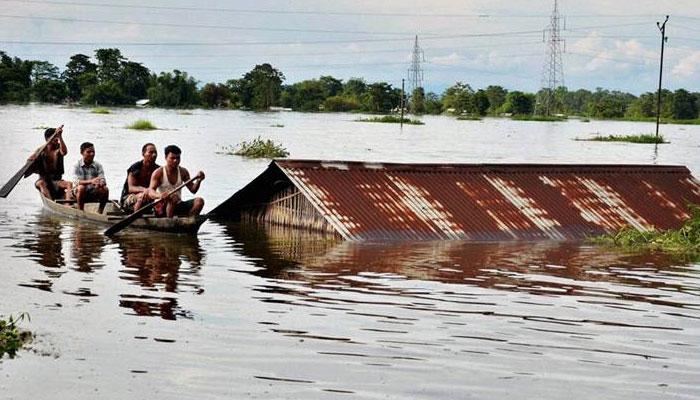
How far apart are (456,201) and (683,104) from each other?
426ft

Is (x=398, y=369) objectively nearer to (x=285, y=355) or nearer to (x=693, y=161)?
(x=285, y=355)

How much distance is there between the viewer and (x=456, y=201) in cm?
1939

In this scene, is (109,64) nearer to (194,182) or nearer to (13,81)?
(13,81)

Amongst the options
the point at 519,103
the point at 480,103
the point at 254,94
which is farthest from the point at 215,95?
the point at 519,103

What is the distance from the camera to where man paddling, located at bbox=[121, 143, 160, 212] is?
18344 millimetres

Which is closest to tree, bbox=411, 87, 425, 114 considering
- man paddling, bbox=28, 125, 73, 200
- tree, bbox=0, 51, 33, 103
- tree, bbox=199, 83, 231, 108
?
tree, bbox=199, 83, 231, 108

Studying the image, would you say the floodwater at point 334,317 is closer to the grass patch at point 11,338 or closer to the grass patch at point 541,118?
the grass patch at point 11,338

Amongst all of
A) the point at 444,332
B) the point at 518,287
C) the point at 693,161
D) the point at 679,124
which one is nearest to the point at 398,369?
the point at 444,332

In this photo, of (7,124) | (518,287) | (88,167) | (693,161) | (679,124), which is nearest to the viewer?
(518,287)

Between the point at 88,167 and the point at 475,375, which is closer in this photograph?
the point at 475,375

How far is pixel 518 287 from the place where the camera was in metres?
14.1

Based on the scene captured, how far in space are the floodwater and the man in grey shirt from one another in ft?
2.08

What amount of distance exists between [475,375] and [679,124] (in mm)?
130998

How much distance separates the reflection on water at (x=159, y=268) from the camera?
39.7 ft
